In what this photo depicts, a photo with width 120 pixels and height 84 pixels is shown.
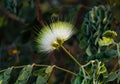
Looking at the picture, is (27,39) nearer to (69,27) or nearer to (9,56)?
(9,56)

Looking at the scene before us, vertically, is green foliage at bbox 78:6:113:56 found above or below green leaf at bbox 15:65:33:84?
above

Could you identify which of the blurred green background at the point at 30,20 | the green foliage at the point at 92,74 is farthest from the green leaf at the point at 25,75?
the blurred green background at the point at 30,20

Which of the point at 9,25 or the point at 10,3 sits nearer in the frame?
the point at 10,3

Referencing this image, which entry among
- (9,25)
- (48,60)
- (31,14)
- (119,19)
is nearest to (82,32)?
(119,19)

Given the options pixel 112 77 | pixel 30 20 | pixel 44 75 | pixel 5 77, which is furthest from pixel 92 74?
pixel 30 20

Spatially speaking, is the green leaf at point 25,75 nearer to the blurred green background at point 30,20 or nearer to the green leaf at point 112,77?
the green leaf at point 112,77

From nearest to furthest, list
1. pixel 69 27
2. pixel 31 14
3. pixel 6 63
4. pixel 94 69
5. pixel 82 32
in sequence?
pixel 94 69 < pixel 69 27 < pixel 82 32 < pixel 6 63 < pixel 31 14

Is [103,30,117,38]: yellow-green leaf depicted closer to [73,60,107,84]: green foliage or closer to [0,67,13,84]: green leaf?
[73,60,107,84]: green foliage

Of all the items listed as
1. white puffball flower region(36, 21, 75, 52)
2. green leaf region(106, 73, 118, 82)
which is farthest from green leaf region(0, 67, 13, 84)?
green leaf region(106, 73, 118, 82)

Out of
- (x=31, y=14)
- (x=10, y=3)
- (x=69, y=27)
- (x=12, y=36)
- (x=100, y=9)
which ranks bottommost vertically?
(x=69, y=27)
